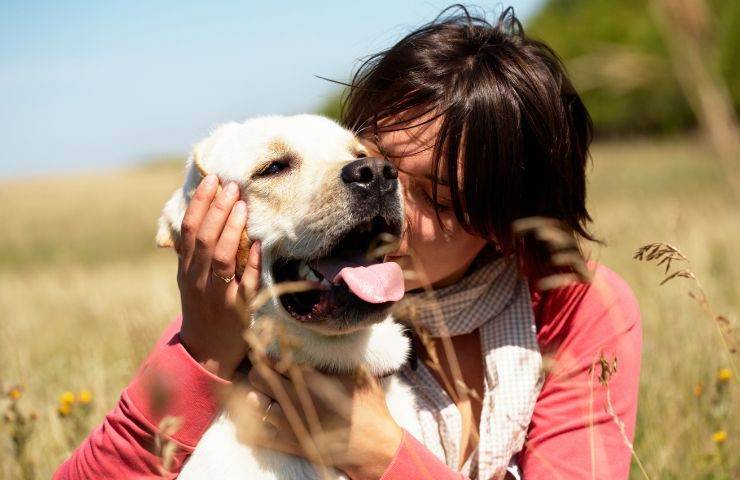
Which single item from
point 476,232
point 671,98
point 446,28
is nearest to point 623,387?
point 476,232

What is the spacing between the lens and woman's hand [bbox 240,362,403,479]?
7.11 feet

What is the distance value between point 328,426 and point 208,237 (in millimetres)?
635

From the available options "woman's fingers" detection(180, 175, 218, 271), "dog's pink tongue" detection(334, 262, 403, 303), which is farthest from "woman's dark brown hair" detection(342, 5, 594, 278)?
"woman's fingers" detection(180, 175, 218, 271)

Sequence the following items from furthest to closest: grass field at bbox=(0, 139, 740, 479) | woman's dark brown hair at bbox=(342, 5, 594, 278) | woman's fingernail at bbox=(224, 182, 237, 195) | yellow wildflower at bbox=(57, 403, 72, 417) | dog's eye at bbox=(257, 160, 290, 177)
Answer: grass field at bbox=(0, 139, 740, 479) → yellow wildflower at bbox=(57, 403, 72, 417) → woman's dark brown hair at bbox=(342, 5, 594, 278) → dog's eye at bbox=(257, 160, 290, 177) → woman's fingernail at bbox=(224, 182, 237, 195)

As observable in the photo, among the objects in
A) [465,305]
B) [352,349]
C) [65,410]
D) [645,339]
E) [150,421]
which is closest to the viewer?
[150,421]

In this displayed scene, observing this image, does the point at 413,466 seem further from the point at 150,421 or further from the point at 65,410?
the point at 65,410

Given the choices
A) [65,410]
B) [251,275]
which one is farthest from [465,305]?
[65,410]

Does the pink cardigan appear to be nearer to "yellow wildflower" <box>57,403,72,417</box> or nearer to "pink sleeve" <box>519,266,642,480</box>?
"pink sleeve" <box>519,266,642,480</box>

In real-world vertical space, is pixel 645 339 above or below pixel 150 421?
below

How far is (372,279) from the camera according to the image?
2156 millimetres

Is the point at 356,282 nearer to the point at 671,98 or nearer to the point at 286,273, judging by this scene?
the point at 286,273

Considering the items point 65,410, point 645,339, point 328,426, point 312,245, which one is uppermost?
point 312,245

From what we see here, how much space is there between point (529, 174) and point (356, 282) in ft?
2.85

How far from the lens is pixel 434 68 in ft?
8.82
